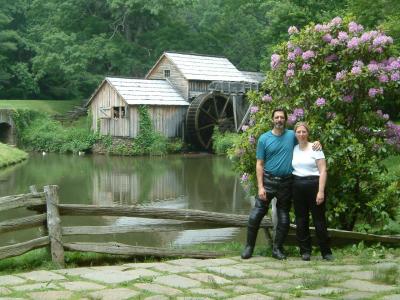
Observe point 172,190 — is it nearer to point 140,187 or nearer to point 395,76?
point 140,187

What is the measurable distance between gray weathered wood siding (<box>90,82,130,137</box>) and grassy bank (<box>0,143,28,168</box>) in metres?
5.53

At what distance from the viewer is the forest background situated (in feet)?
142

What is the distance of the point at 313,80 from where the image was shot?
8617mm

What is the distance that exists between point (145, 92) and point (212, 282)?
28905 mm

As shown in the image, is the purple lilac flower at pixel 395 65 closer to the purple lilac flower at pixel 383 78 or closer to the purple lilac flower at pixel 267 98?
the purple lilac flower at pixel 383 78

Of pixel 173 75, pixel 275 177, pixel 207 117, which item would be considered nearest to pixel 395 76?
pixel 275 177

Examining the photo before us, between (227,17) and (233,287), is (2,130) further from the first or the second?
(233,287)

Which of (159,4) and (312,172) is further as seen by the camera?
(159,4)

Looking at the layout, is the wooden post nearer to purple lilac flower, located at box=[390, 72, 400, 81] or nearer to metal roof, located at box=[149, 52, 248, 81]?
purple lilac flower, located at box=[390, 72, 400, 81]

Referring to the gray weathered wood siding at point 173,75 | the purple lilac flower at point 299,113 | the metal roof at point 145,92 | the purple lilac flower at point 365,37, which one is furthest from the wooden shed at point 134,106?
the purple lilac flower at point 365,37

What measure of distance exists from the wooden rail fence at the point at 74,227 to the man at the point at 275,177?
413 millimetres

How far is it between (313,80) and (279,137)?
75.1 inches

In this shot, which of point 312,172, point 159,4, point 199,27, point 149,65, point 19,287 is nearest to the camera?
point 19,287

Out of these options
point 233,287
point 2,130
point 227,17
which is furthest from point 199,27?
point 233,287
